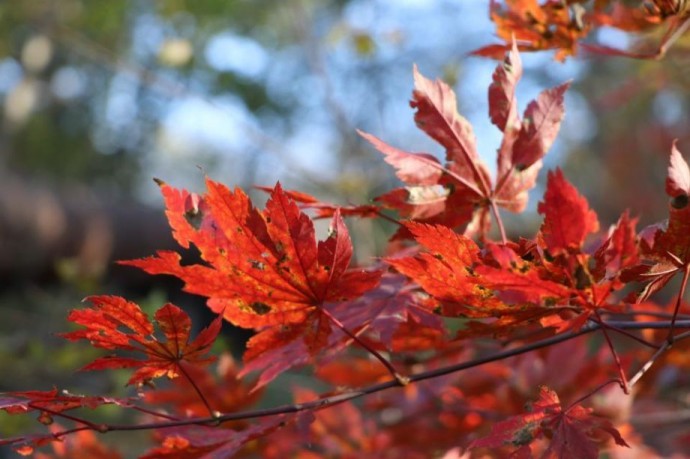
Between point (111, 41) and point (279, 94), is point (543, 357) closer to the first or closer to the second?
point (111, 41)

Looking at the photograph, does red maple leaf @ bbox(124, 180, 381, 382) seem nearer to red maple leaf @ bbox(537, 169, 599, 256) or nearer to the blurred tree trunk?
red maple leaf @ bbox(537, 169, 599, 256)

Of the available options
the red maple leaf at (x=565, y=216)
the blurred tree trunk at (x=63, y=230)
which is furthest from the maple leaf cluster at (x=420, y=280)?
the blurred tree trunk at (x=63, y=230)

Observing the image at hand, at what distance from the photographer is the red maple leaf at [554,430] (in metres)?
0.57

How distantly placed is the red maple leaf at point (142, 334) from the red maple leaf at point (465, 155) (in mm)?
204

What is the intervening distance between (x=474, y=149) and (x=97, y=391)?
2.44m

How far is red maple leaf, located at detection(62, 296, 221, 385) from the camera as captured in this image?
59 cm

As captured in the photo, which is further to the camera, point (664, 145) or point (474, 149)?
point (664, 145)

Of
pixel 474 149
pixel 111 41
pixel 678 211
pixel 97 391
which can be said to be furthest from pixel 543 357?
pixel 111 41

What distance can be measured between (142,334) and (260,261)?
0.36 ft

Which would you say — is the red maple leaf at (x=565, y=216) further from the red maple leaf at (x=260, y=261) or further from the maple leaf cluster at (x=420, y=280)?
the red maple leaf at (x=260, y=261)

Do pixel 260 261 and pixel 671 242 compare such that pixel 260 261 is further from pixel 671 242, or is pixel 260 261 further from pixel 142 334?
pixel 671 242

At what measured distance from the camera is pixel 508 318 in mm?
586

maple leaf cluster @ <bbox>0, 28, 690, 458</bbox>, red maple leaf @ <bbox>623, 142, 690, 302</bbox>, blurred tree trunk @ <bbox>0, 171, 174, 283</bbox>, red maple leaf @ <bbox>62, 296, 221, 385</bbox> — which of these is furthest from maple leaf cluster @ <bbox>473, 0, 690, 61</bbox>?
blurred tree trunk @ <bbox>0, 171, 174, 283</bbox>

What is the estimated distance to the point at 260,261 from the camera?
1.95ft
